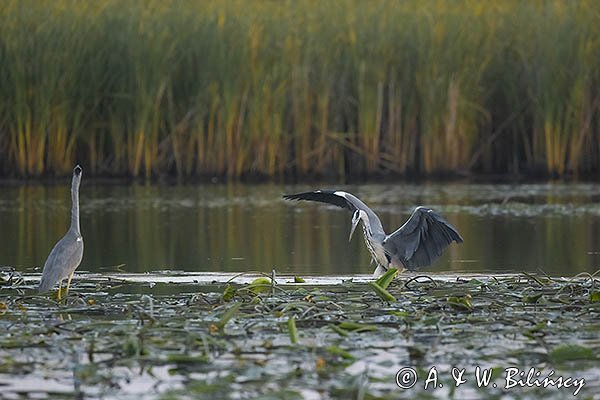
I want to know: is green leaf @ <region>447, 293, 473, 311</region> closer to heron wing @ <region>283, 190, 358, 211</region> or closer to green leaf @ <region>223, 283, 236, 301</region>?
green leaf @ <region>223, 283, 236, 301</region>

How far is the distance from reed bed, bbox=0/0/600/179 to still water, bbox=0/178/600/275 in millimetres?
653

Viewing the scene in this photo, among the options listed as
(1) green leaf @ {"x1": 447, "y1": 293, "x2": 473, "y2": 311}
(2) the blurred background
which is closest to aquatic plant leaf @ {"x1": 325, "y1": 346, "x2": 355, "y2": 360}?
(1) green leaf @ {"x1": 447, "y1": 293, "x2": 473, "y2": 311}

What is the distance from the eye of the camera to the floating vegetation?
5082mm

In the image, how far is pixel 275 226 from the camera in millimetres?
12320

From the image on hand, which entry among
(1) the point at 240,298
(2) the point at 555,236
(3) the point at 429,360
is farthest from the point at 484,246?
(3) the point at 429,360

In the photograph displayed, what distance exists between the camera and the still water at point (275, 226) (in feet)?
31.0

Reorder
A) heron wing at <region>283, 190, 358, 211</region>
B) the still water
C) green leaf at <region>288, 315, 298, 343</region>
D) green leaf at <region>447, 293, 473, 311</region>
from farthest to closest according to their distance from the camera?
the still water < heron wing at <region>283, 190, 358, 211</region> < green leaf at <region>447, 293, 473, 311</region> < green leaf at <region>288, 315, 298, 343</region>

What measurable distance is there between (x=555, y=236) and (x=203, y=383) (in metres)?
6.44

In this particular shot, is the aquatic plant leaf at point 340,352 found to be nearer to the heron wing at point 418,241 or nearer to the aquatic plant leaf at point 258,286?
the aquatic plant leaf at point 258,286

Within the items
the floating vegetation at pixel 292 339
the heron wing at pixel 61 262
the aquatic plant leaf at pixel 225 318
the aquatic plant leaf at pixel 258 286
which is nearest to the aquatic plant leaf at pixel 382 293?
the floating vegetation at pixel 292 339

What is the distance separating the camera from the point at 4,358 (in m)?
5.57

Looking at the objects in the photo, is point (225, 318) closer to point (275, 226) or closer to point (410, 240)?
point (410, 240)

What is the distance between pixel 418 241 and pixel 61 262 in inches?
83.4

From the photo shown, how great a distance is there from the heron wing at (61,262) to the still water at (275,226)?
1.34 meters
